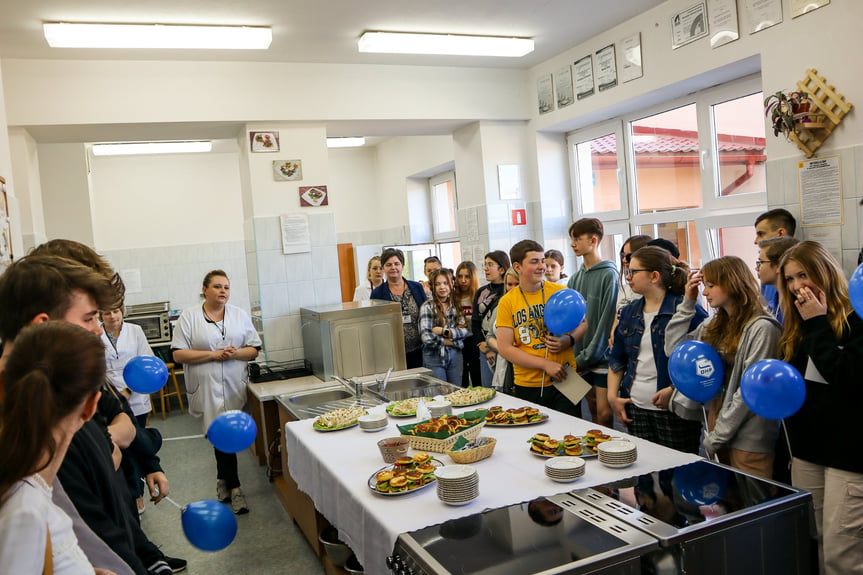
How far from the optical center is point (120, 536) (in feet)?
4.86

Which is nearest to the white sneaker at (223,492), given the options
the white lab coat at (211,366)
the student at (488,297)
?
the white lab coat at (211,366)

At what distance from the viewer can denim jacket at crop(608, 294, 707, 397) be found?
2773mm

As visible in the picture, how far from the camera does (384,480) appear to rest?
2082 mm

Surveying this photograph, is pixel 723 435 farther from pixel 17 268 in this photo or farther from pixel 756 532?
pixel 17 268

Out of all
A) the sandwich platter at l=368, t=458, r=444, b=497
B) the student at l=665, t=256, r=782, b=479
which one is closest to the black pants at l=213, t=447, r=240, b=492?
the sandwich platter at l=368, t=458, r=444, b=497

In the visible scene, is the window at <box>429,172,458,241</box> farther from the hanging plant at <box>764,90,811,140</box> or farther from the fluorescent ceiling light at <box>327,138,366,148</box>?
the hanging plant at <box>764,90,811,140</box>

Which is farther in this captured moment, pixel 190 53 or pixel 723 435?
pixel 190 53

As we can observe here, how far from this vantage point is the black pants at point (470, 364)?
4.71 metres

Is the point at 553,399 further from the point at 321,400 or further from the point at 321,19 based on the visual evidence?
the point at 321,19

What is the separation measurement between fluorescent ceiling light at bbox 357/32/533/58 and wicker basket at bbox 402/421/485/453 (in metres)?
3.02

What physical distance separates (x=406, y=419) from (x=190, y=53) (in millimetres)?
3058

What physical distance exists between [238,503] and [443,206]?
5.01 meters

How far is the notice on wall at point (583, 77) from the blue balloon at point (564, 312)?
2.62m

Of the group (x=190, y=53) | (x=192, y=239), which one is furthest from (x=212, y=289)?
(x=192, y=239)
